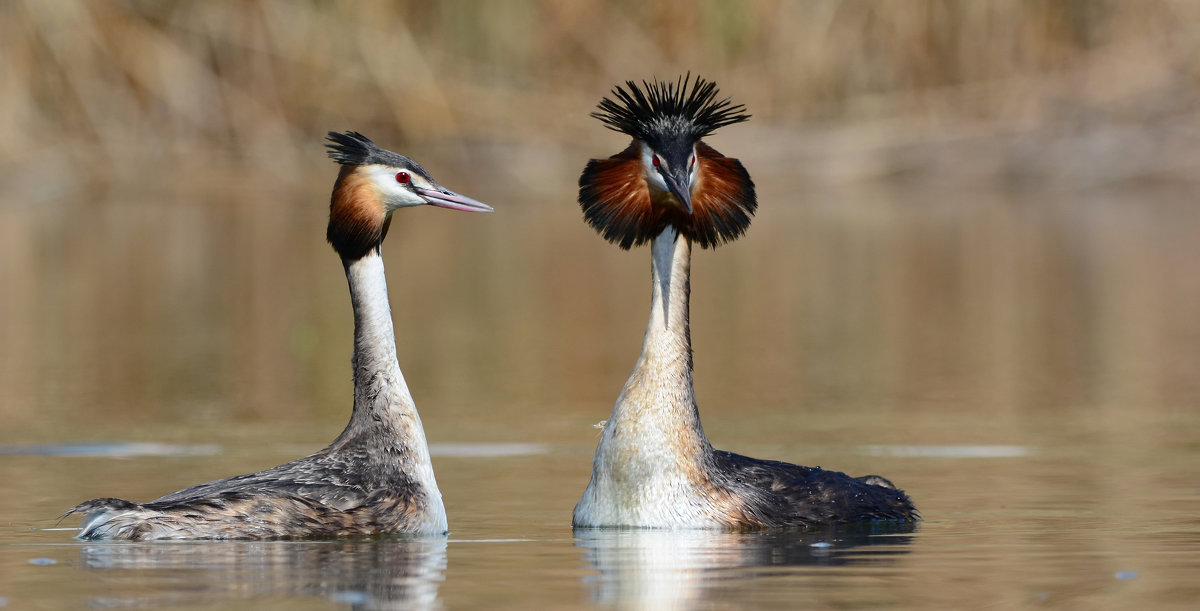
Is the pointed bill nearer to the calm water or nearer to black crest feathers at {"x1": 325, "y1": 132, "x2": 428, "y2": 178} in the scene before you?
black crest feathers at {"x1": 325, "y1": 132, "x2": 428, "y2": 178}

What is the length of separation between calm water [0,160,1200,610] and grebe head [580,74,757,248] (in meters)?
1.23

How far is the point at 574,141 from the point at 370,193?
17429 millimetres

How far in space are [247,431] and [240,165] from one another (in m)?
15.0

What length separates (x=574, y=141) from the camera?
26.3 metres

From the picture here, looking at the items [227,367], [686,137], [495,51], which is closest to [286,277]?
[227,367]

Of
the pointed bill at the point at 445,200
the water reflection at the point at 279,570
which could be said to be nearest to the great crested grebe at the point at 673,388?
the pointed bill at the point at 445,200

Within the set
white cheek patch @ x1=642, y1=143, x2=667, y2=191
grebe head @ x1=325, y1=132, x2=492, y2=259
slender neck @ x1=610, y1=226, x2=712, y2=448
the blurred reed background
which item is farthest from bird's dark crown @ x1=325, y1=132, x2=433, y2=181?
the blurred reed background

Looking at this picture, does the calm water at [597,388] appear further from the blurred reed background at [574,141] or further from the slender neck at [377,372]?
the slender neck at [377,372]

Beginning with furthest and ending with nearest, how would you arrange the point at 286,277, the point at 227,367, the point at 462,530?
the point at 286,277, the point at 227,367, the point at 462,530

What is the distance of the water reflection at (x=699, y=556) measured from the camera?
Result: 266 inches

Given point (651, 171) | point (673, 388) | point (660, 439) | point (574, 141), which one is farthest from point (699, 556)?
point (574, 141)

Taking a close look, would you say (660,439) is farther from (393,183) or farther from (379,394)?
(393,183)

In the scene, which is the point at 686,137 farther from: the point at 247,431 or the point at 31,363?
the point at 31,363

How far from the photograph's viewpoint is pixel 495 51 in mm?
26625
